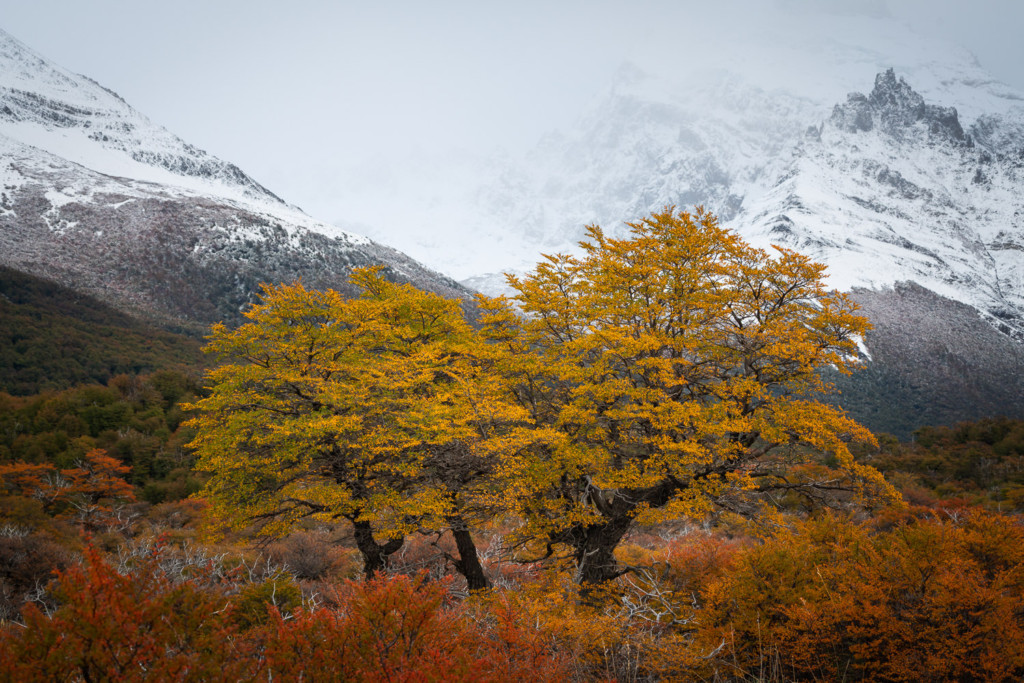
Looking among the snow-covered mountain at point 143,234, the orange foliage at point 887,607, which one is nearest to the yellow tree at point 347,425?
the orange foliage at point 887,607

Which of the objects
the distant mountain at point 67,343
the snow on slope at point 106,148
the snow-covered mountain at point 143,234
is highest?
the snow on slope at point 106,148

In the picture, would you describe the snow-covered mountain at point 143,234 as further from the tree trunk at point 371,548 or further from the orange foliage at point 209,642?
the orange foliage at point 209,642

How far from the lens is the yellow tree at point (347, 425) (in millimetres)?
11641

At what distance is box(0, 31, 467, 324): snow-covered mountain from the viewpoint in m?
103

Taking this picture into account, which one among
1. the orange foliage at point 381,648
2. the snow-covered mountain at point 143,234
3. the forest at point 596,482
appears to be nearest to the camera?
the orange foliage at point 381,648

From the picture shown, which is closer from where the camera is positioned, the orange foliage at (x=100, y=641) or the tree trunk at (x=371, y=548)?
the orange foliage at (x=100, y=641)

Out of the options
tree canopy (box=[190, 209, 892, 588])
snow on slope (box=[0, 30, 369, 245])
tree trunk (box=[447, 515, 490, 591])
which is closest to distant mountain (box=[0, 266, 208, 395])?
tree canopy (box=[190, 209, 892, 588])

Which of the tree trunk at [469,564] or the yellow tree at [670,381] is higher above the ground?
the yellow tree at [670,381]

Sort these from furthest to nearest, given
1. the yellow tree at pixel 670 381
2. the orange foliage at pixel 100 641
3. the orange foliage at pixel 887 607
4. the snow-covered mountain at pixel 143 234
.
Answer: the snow-covered mountain at pixel 143 234
the yellow tree at pixel 670 381
the orange foliage at pixel 887 607
the orange foliage at pixel 100 641

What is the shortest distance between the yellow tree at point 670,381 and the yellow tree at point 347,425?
1657 millimetres

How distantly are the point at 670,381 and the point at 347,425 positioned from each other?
768 cm

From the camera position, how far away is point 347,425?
11320 millimetres

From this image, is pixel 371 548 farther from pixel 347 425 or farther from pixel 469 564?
pixel 347 425

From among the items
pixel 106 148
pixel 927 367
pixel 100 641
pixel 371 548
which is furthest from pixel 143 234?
pixel 927 367
